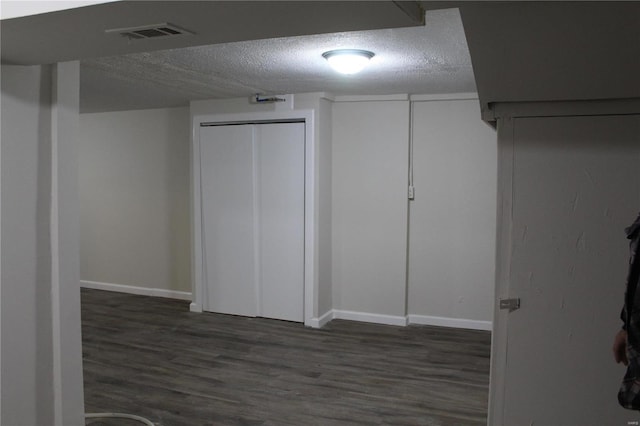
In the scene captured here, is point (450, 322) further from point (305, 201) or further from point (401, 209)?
point (305, 201)

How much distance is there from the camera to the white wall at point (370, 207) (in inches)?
199

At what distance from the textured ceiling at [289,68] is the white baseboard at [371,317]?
214 cm

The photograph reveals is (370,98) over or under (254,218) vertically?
over

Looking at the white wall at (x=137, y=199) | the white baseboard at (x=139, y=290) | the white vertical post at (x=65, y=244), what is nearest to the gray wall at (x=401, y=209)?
the white wall at (x=137, y=199)

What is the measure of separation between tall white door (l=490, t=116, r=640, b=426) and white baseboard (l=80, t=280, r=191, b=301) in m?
4.50

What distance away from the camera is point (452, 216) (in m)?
5.01

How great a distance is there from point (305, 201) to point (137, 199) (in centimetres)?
246

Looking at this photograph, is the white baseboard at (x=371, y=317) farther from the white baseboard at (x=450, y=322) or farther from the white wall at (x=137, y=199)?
the white wall at (x=137, y=199)

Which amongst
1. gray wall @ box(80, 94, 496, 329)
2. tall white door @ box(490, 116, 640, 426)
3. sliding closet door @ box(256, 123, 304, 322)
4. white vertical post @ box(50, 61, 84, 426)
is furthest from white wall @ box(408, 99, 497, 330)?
white vertical post @ box(50, 61, 84, 426)

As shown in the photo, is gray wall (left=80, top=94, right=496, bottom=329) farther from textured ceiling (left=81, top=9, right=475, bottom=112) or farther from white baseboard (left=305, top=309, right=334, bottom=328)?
textured ceiling (left=81, top=9, right=475, bottom=112)

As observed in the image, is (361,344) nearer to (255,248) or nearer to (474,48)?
(255,248)

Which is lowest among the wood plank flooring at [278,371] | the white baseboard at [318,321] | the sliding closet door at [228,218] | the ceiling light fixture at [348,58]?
the wood plank flooring at [278,371]

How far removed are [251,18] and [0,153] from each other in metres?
1.14

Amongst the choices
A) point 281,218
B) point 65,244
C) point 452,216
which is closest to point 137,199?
point 281,218
